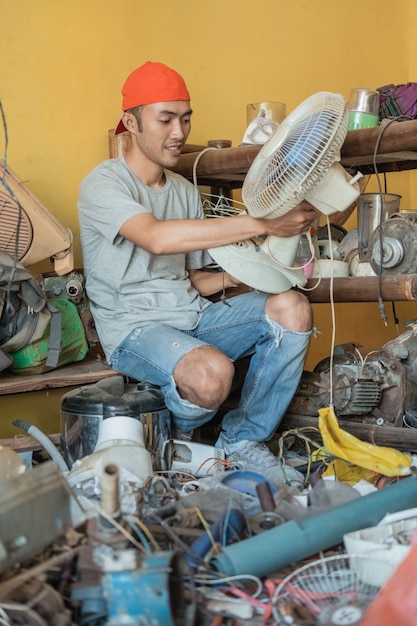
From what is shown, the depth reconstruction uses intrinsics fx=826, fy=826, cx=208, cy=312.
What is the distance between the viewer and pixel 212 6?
4.31 m

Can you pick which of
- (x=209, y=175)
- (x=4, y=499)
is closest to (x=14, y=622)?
(x=4, y=499)

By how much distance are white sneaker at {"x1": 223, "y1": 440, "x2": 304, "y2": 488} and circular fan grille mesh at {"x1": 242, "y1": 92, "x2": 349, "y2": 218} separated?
0.91 metres

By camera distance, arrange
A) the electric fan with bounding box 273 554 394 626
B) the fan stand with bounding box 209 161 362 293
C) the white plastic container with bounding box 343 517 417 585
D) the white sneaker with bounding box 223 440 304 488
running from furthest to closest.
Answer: the fan stand with bounding box 209 161 362 293 → the white sneaker with bounding box 223 440 304 488 → the white plastic container with bounding box 343 517 417 585 → the electric fan with bounding box 273 554 394 626

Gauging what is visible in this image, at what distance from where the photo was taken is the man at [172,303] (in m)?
2.95

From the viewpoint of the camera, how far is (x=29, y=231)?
128 inches

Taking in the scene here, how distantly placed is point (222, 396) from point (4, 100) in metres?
1.63

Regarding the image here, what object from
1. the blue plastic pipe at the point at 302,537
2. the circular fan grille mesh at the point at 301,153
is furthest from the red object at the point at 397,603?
the circular fan grille mesh at the point at 301,153

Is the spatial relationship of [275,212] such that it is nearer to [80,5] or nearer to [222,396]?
[222,396]

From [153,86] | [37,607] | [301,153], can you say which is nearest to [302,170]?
[301,153]

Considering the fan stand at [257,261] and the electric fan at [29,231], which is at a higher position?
the electric fan at [29,231]

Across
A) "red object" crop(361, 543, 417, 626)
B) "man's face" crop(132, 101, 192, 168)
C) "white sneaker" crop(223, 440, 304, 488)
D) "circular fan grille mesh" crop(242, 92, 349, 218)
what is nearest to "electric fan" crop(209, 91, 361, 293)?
"circular fan grille mesh" crop(242, 92, 349, 218)

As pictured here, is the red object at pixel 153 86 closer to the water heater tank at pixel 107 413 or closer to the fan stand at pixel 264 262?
the fan stand at pixel 264 262

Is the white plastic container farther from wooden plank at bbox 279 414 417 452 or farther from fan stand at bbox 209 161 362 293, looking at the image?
fan stand at bbox 209 161 362 293

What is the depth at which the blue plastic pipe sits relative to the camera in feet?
6.27
